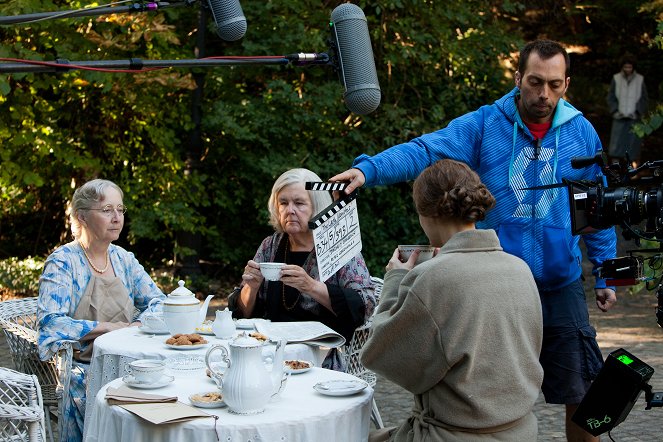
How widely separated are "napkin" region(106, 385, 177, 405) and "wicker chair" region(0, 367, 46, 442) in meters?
0.61

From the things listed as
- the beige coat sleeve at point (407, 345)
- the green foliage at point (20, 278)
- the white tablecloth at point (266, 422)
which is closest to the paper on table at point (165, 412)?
the white tablecloth at point (266, 422)

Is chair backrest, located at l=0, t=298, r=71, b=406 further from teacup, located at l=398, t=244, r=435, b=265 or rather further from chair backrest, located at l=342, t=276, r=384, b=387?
teacup, located at l=398, t=244, r=435, b=265

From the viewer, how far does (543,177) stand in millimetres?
4336

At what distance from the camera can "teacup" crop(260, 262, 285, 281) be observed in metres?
4.75

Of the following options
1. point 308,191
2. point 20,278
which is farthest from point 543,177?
point 20,278

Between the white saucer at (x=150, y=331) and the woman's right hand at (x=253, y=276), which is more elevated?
the woman's right hand at (x=253, y=276)

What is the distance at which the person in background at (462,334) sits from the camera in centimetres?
317

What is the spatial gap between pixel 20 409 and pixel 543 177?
2.39 meters

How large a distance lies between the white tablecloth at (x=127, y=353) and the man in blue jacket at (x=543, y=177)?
788mm

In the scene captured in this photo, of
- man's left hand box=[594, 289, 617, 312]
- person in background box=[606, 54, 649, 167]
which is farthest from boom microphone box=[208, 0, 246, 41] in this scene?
person in background box=[606, 54, 649, 167]

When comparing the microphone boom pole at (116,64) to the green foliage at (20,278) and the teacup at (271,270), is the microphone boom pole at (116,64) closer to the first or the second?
the teacup at (271,270)

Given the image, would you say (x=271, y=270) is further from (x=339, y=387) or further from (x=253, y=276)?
(x=339, y=387)

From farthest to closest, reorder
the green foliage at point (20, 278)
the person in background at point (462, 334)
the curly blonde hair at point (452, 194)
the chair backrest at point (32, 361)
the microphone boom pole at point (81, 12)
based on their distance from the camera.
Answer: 1. the green foliage at point (20, 278)
2. the chair backrest at point (32, 361)
3. the microphone boom pole at point (81, 12)
4. the curly blonde hair at point (452, 194)
5. the person in background at point (462, 334)

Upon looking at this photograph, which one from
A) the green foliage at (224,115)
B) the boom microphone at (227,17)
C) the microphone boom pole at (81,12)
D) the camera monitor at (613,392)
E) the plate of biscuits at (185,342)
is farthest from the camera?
the green foliage at (224,115)
